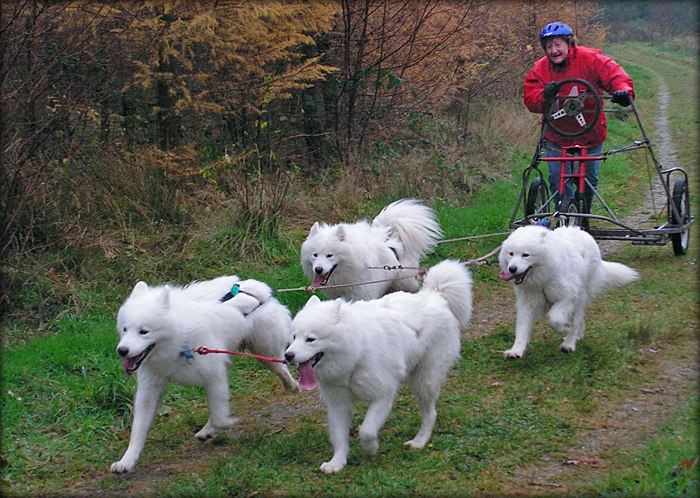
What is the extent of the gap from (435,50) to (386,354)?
28.4ft

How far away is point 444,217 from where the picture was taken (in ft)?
34.1

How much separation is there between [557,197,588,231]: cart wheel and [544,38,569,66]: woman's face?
1560mm

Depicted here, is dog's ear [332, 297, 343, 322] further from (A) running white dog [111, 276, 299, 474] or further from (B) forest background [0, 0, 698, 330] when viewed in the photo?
(B) forest background [0, 0, 698, 330]

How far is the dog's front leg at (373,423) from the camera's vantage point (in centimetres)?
421

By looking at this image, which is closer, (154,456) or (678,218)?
(154,456)

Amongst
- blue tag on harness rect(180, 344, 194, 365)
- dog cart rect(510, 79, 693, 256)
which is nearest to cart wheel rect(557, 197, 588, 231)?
dog cart rect(510, 79, 693, 256)

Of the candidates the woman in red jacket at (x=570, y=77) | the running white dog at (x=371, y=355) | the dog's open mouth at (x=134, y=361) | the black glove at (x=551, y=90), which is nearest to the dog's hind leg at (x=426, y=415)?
the running white dog at (x=371, y=355)

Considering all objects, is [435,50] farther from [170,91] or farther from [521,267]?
[521,267]

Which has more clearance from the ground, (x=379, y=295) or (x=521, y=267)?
(x=521, y=267)

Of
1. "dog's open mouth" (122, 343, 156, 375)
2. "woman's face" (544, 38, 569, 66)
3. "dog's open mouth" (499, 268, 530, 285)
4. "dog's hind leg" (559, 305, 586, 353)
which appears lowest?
"dog's hind leg" (559, 305, 586, 353)

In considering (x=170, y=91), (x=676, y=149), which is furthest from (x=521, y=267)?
(x=676, y=149)

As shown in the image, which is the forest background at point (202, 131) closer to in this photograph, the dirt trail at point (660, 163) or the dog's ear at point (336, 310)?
the dirt trail at point (660, 163)

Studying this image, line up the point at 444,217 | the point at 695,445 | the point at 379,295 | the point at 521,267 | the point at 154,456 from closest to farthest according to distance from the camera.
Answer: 1. the point at 695,445
2. the point at 154,456
3. the point at 521,267
4. the point at 379,295
5. the point at 444,217

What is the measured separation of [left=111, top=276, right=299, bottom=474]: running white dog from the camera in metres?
4.25
